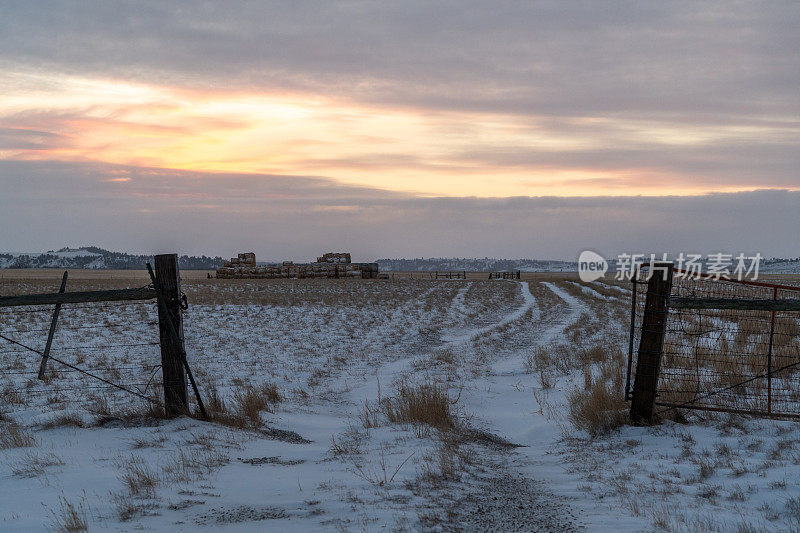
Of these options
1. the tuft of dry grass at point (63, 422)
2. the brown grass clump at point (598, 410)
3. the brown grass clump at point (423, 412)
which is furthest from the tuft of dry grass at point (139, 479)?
the brown grass clump at point (598, 410)

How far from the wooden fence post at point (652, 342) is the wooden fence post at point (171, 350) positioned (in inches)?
217

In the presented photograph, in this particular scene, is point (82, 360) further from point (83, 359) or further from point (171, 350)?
point (171, 350)

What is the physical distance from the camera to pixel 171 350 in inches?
287

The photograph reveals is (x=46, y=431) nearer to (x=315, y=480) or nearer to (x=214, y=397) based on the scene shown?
(x=214, y=397)

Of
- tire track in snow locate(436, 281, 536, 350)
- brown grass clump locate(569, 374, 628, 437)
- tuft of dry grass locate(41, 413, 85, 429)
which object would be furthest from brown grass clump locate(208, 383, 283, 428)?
tire track in snow locate(436, 281, 536, 350)

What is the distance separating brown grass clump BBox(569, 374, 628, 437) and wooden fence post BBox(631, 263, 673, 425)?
0.30 m

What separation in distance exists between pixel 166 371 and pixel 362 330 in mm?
13083

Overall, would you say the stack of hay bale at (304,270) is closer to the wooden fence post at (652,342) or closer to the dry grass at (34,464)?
the wooden fence post at (652,342)

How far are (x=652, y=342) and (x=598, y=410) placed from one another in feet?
3.85

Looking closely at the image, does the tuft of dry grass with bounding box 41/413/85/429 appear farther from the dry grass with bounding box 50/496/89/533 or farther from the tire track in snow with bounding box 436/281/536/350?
the tire track in snow with bounding box 436/281/536/350

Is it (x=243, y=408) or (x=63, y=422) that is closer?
(x=63, y=422)

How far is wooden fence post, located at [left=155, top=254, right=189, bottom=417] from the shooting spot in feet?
23.8

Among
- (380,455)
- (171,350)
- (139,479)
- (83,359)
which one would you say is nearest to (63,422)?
(171,350)

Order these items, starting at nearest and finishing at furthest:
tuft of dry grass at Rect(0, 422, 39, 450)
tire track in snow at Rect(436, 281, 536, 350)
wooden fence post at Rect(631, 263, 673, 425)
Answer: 1. tuft of dry grass at Rect(0, 422, 39, 450)
2. wooden fence post at Rect(631, 263, 673, 425)
3. tire track in snow at Rect(436, 281, 536, 350)
